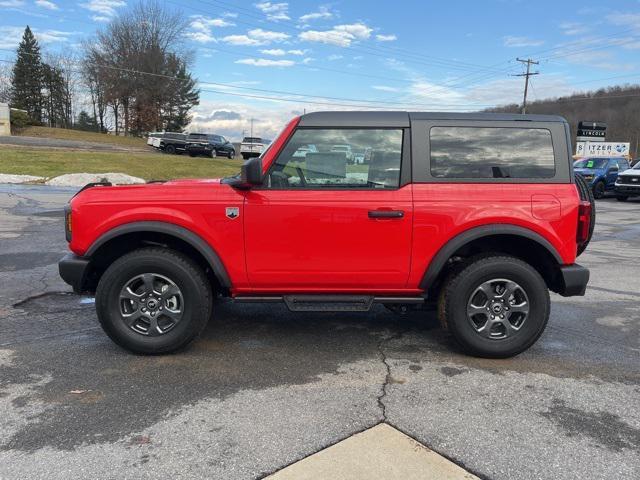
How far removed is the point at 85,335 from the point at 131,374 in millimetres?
1016

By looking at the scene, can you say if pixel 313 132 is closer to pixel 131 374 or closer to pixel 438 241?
pixel 438 241

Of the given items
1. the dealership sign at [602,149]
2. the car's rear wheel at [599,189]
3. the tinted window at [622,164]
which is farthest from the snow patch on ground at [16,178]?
the dealership sign at [602,149]

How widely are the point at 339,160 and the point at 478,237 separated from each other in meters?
1.21

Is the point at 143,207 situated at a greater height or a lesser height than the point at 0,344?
greater

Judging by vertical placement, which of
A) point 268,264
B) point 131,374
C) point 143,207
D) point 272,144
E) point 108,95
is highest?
point 108,95

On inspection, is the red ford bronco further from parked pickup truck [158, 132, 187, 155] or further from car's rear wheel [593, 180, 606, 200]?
parked pickup truck [158, 132, 187, 155]

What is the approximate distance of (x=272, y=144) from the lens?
13.3ft

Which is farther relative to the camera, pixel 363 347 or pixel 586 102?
pixel 586 102

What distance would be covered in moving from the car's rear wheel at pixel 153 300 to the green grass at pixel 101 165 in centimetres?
1879

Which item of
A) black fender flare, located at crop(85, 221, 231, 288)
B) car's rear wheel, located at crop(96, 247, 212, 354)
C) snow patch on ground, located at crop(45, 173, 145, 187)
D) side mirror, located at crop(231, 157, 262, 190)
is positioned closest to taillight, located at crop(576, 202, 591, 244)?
side mirror, located at crop(231, 157, 262, 190)

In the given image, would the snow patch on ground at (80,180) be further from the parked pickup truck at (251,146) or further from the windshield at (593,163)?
the parked pickup truck at (251,146)

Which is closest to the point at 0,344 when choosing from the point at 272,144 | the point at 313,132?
the point at 272,144

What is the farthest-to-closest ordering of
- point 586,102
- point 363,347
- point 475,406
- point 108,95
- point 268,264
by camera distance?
1. point 586,102
2. point 108,95
3. point 363,347
4. point 268,264
5. point 475,406

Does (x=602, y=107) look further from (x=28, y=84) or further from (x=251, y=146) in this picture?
(x=28, y=84)
